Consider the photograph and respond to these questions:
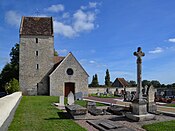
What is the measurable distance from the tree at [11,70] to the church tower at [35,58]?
Answer: 8811 mm

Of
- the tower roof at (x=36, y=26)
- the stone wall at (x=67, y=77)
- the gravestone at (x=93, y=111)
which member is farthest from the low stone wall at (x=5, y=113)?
A: the tower roof at (x=36, y=26)

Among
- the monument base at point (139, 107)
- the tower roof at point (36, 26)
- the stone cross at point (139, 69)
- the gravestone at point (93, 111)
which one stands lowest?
the gravestone at point (93, 111)

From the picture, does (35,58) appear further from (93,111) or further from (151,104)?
(151,104)

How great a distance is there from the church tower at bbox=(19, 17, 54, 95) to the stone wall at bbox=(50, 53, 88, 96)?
2.45 meters

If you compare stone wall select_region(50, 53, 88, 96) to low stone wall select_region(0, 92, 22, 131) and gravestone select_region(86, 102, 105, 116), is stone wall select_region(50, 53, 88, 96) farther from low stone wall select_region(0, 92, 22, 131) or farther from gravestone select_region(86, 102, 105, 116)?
low stone wall select_region(0, 92, 22, 131)

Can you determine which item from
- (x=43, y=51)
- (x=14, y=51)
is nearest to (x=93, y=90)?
(x=43, y=51)

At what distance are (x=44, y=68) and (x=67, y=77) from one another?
480 centimetres

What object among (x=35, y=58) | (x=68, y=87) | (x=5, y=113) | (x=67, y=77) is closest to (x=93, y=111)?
(x=5, y=113)

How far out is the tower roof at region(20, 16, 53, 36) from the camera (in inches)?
1405

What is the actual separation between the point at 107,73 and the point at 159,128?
204ft

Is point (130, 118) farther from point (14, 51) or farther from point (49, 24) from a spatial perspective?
point (14, 51)

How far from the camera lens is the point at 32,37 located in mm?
35406

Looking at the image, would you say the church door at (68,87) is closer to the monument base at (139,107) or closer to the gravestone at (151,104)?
the gravestone at (151,104)

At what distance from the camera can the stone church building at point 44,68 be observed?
109ft
